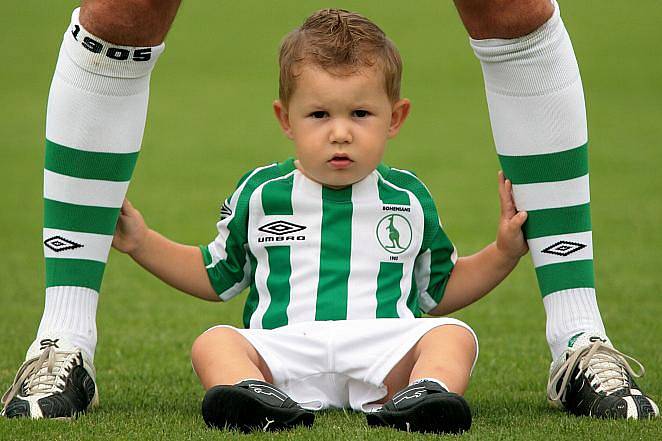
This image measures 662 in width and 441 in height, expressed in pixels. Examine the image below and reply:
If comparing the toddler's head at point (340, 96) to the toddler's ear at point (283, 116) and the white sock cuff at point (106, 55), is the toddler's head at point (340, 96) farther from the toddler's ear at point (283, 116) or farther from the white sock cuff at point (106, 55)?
the white sock cuff at point (106, 55)

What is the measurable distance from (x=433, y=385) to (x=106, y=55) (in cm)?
102

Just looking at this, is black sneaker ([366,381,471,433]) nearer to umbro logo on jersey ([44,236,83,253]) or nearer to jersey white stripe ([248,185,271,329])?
jersey white stripe ([248,185,271,329])

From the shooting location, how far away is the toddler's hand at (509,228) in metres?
3.08

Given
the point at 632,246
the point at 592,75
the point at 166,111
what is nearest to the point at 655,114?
the point at 592,75

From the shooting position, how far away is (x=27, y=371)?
2883 mm

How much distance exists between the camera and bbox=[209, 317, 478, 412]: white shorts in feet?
9.53

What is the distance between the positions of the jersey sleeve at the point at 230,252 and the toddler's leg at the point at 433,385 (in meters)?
0.50

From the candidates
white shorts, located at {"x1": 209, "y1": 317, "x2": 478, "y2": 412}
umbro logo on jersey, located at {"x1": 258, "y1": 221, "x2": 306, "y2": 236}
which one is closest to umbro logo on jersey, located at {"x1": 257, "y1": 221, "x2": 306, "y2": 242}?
umbro logo on jersey, located at {"x1": 258, "y1": 221, "x2": 306, "y2": 236}

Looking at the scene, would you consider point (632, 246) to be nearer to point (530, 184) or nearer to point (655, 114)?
point (530, 184)

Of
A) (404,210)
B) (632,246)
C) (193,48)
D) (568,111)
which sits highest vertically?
(193,48)

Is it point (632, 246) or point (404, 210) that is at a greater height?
point (404, 210)

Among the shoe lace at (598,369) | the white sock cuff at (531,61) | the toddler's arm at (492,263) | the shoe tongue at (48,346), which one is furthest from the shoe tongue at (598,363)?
the shoe tongue at (48,346)

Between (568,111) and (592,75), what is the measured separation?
1199 centimetres

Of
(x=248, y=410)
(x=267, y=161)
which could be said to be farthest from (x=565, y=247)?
(x=267, y=161)
